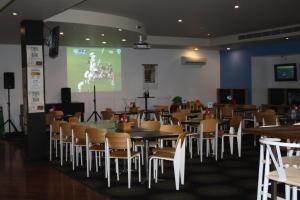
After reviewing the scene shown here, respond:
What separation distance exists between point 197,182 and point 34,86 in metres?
4.22

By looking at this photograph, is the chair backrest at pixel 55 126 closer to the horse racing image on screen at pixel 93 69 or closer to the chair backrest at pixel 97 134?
the chair backrest at pixel 97 134

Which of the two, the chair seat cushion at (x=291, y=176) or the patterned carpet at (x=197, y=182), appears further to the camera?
the patterned carpet at (x=197, y=182)

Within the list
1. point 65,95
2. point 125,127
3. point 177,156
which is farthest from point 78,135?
point 65,95

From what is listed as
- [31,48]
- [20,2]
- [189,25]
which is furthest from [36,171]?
[189,25]

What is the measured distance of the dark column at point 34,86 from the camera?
8.05 m

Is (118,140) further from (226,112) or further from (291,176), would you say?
(226,112)

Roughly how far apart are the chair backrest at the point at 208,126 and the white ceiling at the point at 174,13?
111 inches

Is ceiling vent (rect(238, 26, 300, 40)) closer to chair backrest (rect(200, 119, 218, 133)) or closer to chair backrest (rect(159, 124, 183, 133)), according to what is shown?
chair backrest (rect(200, 119, 218, 133))

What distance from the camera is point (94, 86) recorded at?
547 inches

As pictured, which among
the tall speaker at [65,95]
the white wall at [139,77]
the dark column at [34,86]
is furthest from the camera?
the tall speaker at [65,95]

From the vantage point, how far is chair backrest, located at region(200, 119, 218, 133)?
7528mm

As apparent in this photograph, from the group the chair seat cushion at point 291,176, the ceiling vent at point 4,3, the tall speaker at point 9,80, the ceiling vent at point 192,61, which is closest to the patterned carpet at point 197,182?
the chair seat cushion at point 291,176

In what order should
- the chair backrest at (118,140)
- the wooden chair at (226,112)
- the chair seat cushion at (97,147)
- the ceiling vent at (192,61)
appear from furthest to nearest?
the ceiling vent at (192,61) < the wooden chair at (226,112) < the chair seat cushion at (97,147) < the chair backrest at (118,140)

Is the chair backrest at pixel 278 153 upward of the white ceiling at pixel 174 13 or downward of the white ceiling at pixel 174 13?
downward
